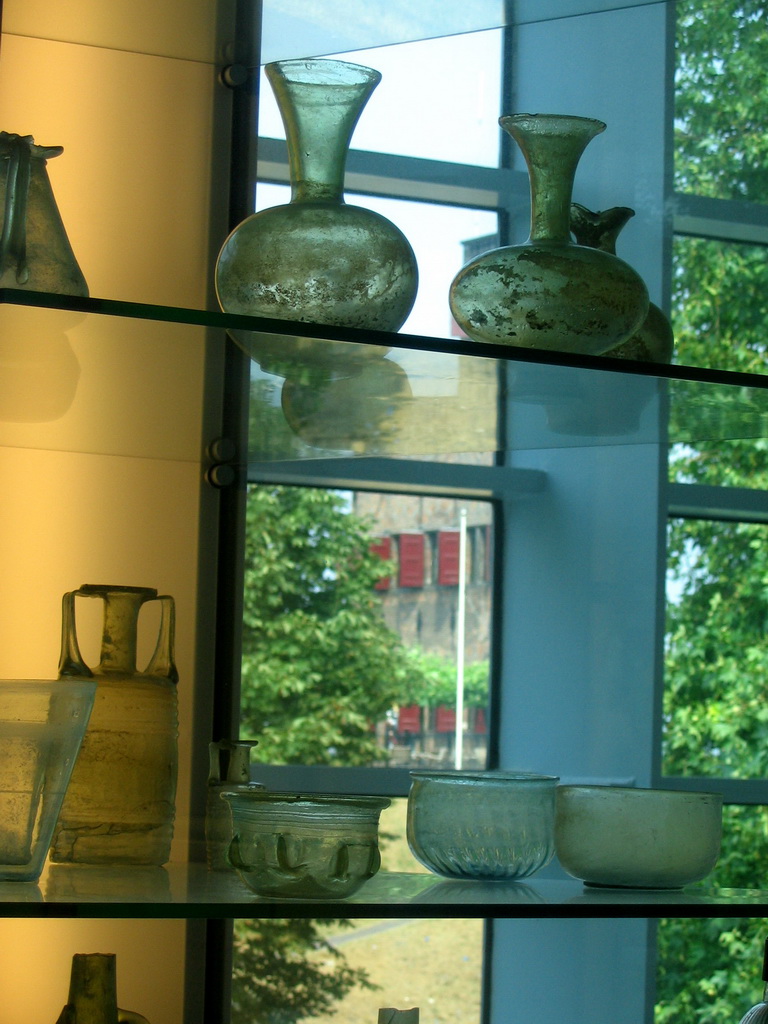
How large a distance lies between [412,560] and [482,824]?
32.7 inches

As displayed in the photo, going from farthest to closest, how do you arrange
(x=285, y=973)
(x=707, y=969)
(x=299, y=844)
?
(x=707, y=969) < (x=285, y=973) < (x=299, y=844)

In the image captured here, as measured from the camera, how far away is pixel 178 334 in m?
0.89

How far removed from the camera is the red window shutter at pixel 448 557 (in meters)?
1.77

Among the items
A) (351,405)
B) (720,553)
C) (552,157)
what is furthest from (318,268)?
(720,553)

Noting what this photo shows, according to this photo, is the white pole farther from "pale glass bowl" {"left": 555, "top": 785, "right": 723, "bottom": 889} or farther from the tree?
"pale glass bowl" {"left": 555, "top": 785, "right": 723, "bottom": 889}

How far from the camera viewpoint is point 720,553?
2.03 m

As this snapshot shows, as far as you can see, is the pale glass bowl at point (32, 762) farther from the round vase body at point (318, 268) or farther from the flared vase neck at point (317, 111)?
the flared vase neck at point (317, 111)

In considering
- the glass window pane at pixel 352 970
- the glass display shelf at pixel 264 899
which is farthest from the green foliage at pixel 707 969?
the glass display shelf at pixel 264 899

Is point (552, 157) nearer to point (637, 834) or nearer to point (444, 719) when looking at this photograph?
point (637, 834)

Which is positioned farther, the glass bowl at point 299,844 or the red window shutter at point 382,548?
the red window shutter at point 382,548

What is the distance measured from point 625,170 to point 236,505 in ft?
3.19

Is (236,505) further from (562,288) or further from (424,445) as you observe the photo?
(562,288)

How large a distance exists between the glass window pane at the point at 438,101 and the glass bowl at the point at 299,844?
1.10 meters

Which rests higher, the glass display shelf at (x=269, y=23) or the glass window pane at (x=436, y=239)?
the glass display shelf at (x=269, y=23)
